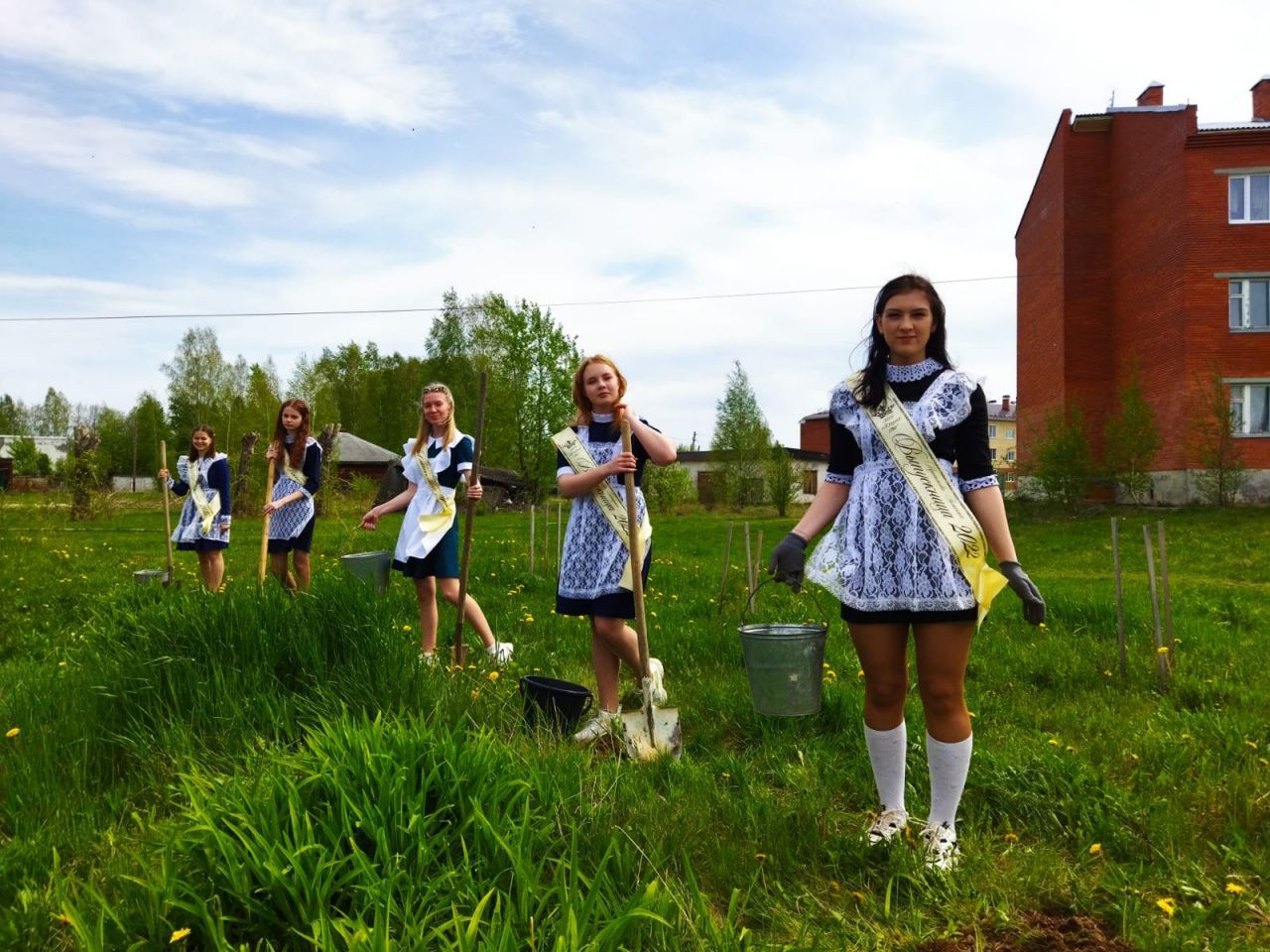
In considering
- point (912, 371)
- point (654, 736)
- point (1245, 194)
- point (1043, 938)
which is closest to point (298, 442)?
point (654, 736)

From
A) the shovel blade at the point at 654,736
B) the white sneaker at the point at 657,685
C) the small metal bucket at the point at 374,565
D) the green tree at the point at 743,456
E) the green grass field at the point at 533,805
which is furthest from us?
the green tree at the point at 743,456

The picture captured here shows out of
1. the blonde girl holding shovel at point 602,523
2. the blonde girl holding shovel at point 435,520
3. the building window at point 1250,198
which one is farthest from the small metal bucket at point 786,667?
the building window at point 1250,198

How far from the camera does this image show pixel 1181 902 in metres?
2.78

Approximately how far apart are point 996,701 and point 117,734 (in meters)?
4.01

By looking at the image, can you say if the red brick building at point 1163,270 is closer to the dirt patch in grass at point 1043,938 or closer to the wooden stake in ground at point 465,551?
the wooden stake in ground at point 465,551

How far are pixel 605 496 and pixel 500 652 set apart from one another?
1823mm

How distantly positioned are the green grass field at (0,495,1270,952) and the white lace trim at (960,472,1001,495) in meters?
1.13

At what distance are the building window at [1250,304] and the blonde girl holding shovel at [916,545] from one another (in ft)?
82.3

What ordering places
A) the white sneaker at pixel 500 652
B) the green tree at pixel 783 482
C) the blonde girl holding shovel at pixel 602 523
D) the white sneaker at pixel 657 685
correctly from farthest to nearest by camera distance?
the green tree at pixel 783 482
the white sneaker at pixel 500 652
the white sneaker at pixel 657 685
the blonde girl holding shovel at pixel 602 523

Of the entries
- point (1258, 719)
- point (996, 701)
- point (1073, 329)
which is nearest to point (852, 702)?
point (996, 701)

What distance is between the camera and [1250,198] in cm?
2400

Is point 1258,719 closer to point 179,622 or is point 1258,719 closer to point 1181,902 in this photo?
point 1181,902

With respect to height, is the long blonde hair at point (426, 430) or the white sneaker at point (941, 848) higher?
the long blonde hair at point (426, 430)

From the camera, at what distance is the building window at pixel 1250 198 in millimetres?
23953
